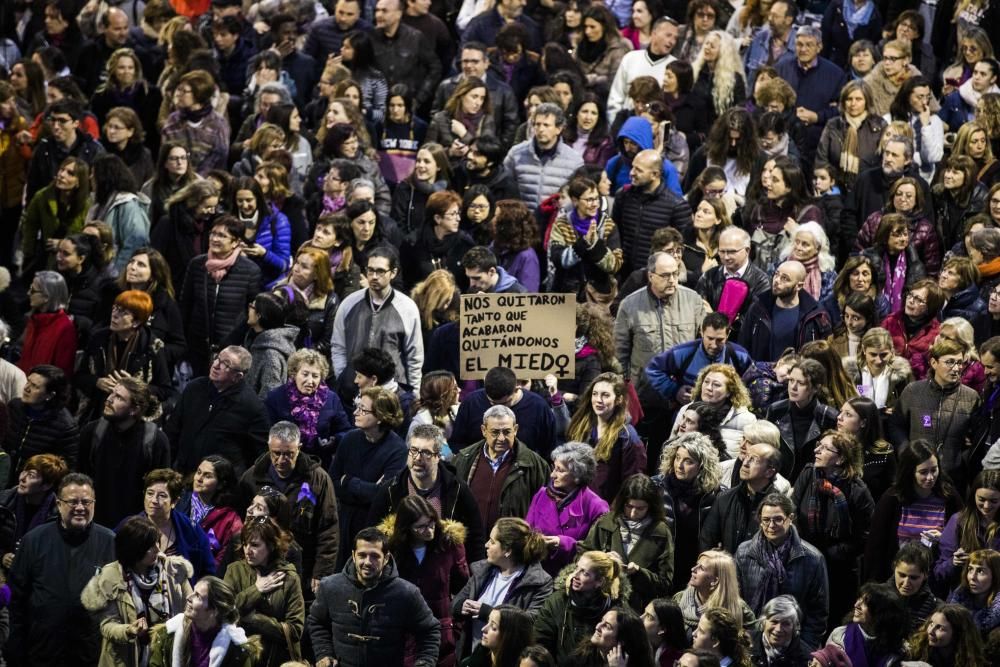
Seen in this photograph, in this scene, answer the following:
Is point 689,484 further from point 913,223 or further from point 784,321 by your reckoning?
point 913,223

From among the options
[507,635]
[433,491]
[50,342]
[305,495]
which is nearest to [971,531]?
[507,635]

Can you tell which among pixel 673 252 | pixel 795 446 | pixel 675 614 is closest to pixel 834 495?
pixel 795 446

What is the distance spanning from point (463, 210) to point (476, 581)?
4674 millimetres

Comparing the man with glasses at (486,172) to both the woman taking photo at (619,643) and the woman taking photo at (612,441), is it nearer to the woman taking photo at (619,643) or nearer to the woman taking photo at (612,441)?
the woman taking photo at (612,441)

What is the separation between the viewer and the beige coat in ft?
39.5

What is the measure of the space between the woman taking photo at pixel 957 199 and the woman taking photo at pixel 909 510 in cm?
410

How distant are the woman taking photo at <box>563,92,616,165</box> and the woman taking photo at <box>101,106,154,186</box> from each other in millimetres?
3292

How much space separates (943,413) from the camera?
1405 cm

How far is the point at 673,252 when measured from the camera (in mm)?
15484

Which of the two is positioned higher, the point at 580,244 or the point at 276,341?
the point at 580,244

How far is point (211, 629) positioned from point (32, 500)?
6.62ft

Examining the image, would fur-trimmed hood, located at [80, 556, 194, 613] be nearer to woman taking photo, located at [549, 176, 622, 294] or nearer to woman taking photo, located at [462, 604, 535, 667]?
woman taking photo, located at [462, 604, 535, 667]

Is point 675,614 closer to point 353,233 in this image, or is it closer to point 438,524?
point 438,524

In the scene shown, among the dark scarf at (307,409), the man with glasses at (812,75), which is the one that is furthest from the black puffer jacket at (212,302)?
the man with glasses at (812,75)
